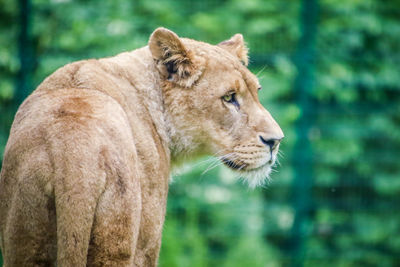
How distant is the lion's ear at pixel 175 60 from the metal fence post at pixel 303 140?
10.3ft

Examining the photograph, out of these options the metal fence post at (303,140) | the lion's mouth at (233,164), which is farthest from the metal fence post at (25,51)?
the lion's mouth at (233,164)

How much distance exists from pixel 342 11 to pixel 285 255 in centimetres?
301

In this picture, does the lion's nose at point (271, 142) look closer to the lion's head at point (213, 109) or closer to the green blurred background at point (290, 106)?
the lion's head at point (213, 109)

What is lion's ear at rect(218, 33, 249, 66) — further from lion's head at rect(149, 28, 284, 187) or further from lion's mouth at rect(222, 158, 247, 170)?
lion's mouth at rect(222, 158, 247, 170)

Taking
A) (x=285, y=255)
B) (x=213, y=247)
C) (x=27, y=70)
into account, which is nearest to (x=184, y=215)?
(x=213, y=247)

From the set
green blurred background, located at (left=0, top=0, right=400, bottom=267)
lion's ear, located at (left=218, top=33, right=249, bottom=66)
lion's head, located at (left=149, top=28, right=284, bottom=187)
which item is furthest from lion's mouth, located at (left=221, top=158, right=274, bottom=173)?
green blurred background, located at (left=0, top=0, right=400, bottom=267)

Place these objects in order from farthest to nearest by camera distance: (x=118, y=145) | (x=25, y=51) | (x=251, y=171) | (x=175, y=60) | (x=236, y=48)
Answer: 1. (x=25, y=51)
2. (x=236, y=48)
3. (x=251, y=171)
4. (x=175, y=60)
5. (x=118, y=145)

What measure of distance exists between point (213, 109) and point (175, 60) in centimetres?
35

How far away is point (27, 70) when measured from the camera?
5566 millimetres

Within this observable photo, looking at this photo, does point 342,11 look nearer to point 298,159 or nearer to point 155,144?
point 298,159

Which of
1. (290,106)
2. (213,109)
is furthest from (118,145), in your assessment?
(290,106)

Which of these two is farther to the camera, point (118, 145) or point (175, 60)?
point (175, 60)

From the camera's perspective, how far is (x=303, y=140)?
19.8ft

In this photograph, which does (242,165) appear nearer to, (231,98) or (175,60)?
(231,98)
